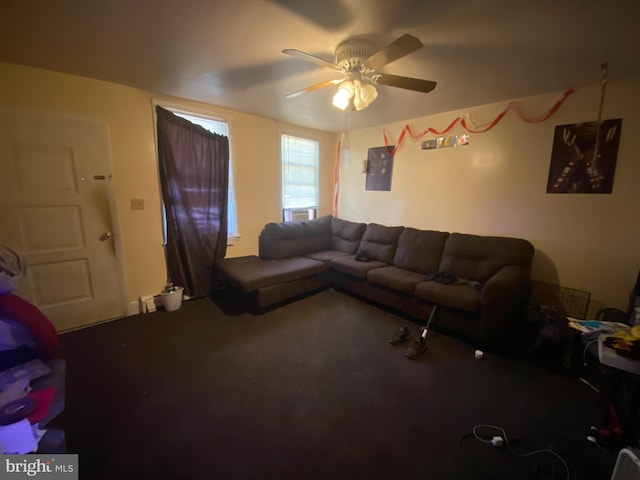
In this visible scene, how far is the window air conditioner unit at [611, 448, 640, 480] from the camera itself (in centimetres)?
95

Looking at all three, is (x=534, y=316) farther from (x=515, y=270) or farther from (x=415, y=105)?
(x=415, y=105)

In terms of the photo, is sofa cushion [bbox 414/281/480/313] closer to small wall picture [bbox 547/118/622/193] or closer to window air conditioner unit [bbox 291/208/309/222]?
small wall picture [bbox 547/118/622/193]

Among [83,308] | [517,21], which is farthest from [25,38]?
[517,21]

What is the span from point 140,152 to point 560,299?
464 cm

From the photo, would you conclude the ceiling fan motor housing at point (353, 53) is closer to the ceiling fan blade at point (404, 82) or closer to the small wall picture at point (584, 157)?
the ceiling fan blade at point (404, 82)

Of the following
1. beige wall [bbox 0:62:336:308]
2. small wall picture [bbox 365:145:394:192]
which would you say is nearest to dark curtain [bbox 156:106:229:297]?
beige wall [bbox 0:62:336:308]

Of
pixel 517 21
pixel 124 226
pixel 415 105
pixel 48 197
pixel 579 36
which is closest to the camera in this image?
pixel 517 21

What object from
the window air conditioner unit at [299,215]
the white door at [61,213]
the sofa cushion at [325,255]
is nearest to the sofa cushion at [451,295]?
the sofa cushion at [325,255]

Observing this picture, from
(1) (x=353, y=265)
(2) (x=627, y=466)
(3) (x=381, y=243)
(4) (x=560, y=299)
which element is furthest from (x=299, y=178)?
(2) (x=627, y=466)

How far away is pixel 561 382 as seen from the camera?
6.37ft

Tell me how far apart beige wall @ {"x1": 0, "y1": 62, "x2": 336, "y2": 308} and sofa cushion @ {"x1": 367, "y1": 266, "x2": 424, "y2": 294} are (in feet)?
6.09

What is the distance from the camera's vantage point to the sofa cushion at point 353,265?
3.21 metres

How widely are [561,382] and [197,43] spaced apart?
358 centimetres

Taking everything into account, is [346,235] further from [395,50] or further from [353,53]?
[395,50]
